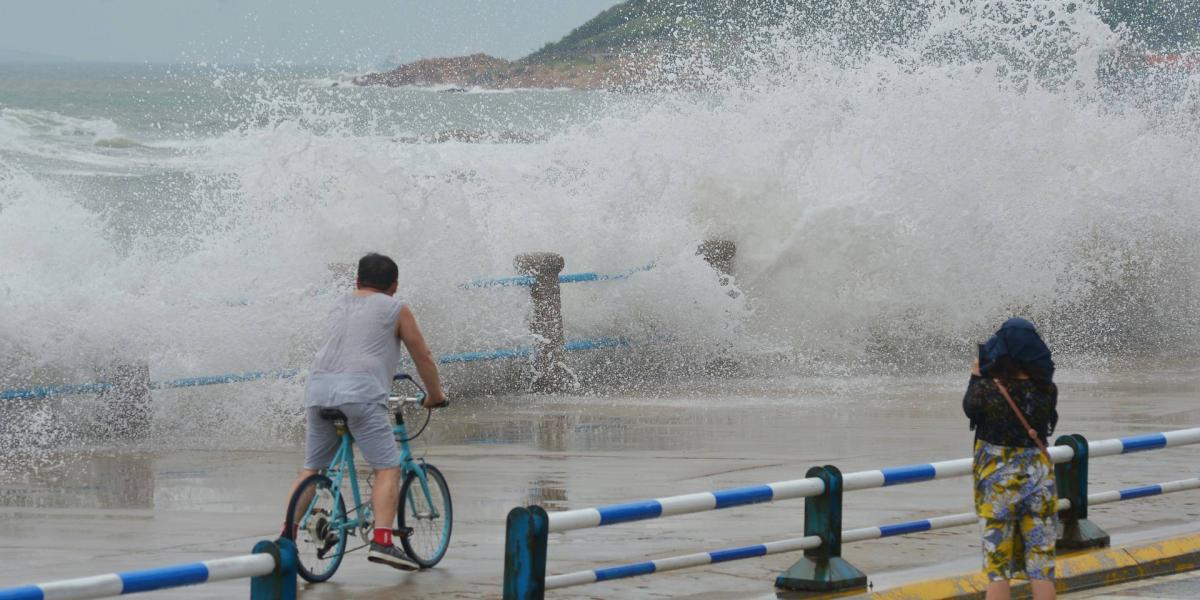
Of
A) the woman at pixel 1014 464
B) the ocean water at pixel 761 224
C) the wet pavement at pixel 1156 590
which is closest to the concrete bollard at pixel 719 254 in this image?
the ocean water at pixel 761 224

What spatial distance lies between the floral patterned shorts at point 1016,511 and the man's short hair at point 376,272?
258cm

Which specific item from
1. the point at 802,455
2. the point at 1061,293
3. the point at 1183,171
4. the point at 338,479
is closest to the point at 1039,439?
the point at 338,479

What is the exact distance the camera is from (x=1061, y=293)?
64.1 feet

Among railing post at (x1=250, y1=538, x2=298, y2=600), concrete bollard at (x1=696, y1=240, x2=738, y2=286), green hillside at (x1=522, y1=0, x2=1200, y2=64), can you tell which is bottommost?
railing post at (x1=250, y1=538, x2=298, y2=600)

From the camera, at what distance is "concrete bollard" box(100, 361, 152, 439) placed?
12531mm

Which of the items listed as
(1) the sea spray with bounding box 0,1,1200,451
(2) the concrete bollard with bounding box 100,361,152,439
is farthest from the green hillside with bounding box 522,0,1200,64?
(2) the concrete bollard with bounding box 100,361,152,439

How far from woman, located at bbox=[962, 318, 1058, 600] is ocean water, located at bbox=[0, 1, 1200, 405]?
7.54 metres

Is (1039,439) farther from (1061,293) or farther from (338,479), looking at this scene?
(1061,293)

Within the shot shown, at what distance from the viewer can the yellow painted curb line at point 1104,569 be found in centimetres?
756

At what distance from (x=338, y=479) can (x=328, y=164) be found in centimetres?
911

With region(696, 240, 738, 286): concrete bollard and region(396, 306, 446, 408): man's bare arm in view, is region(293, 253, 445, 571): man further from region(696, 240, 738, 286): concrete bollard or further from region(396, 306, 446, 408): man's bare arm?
region(696, 240, 738, 286): concrete bollard

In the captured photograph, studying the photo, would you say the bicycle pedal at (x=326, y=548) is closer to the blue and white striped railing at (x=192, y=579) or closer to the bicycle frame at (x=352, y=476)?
the bicycle frame at (x=352, y=476)

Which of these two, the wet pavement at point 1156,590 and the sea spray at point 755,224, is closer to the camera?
the wet pavement at point 1156,590

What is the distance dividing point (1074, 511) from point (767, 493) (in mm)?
2077
